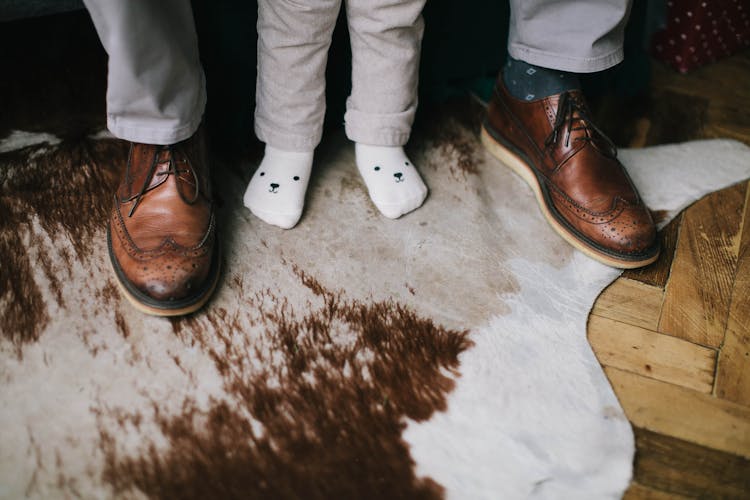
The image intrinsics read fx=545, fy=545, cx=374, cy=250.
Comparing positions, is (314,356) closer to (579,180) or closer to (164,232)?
(164,232)

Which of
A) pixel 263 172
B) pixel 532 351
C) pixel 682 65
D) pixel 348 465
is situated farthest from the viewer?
pixel 682 65

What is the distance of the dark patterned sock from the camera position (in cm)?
77

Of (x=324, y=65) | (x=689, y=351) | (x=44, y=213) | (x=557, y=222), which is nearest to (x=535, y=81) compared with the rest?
(x=557, y=222)

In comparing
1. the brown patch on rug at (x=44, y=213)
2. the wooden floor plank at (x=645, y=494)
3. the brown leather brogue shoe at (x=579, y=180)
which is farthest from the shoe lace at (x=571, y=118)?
the brown patch on rug at (x=44, y=213)

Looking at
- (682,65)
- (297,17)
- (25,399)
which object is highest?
(297,17)

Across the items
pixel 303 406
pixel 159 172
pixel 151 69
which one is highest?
pixel 151 69

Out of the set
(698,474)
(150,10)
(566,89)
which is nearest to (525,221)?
(566,89)

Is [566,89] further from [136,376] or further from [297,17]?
[136,376]

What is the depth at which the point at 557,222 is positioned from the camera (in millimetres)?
776

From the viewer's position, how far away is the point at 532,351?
2.16ft

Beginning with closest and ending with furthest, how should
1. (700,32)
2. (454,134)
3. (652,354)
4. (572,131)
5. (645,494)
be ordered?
(645,494) < (652,354) < (572,131) < (454,134) < (700,32)

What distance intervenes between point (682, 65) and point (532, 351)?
78 centimetres

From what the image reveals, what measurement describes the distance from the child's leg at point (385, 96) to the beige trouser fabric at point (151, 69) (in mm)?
203

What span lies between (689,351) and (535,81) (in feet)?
1.36
